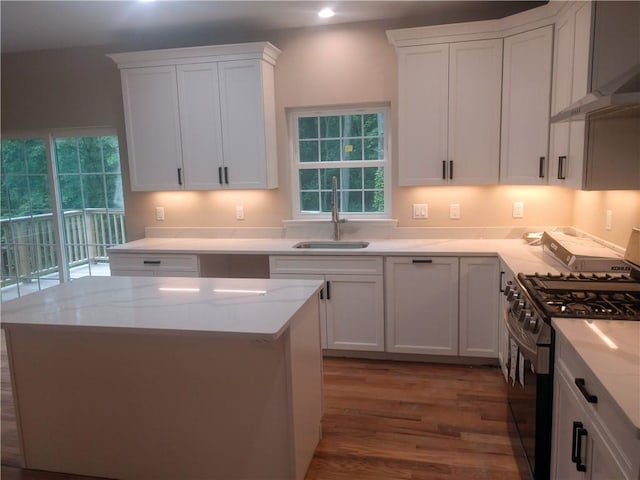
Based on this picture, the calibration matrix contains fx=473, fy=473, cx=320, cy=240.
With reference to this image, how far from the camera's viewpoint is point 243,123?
381 cm

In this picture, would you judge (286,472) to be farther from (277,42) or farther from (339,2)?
(277,42)

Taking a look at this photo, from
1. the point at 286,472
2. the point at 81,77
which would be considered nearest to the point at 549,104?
the point at 286,472

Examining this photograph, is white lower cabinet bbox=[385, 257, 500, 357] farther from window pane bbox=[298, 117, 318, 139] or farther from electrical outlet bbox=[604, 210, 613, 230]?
window pane bbox=[298, 117, 318, 139]

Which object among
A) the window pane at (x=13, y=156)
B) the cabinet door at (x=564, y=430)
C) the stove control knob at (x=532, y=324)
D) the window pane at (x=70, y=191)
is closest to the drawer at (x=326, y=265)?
the stove control knob at (x=532, y=324)

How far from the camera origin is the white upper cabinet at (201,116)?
3760 mm

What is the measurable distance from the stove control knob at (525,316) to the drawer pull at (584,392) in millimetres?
464

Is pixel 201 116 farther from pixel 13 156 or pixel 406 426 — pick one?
pixel 406 426

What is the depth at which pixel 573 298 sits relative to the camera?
6.55 ft

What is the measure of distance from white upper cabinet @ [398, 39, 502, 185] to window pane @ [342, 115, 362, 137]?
1.66ft

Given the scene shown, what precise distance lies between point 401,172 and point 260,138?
1.15 metres

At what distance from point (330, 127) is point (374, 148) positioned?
1.38ft

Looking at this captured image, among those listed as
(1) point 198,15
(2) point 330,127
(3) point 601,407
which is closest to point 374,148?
(2) point 330,127

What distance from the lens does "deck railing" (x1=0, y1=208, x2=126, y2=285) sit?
4.75m

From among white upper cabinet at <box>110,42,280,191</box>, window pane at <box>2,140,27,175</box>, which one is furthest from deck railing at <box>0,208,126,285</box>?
white upper cabinet at <box>110,42,280,191</box>
